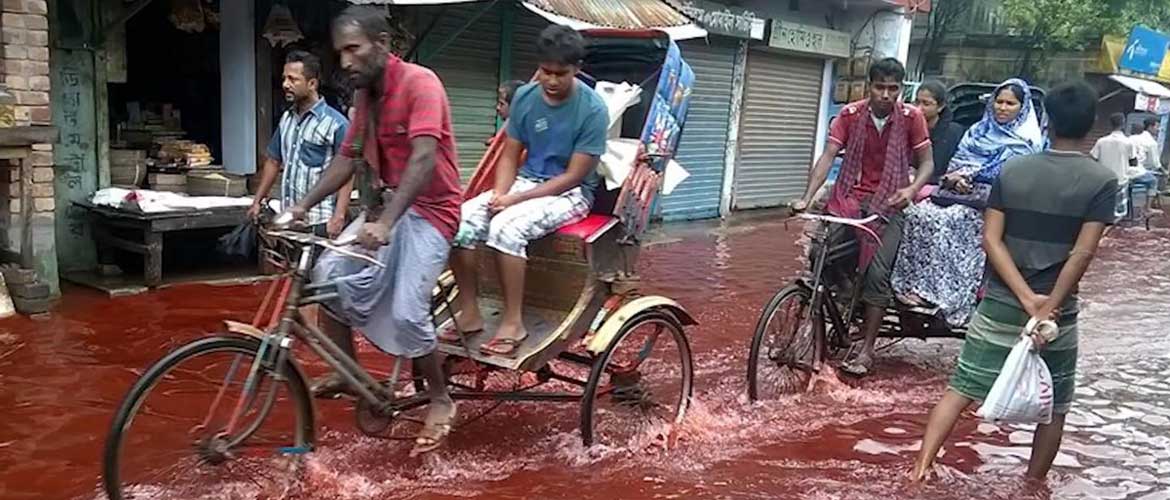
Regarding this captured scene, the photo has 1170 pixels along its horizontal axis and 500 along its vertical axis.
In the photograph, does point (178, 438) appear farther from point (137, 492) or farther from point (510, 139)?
point (510, 139)

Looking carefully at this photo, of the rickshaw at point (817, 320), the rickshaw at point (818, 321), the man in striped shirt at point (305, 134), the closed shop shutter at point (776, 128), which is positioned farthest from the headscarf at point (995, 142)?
the closed shop shutter at point (776, 128)

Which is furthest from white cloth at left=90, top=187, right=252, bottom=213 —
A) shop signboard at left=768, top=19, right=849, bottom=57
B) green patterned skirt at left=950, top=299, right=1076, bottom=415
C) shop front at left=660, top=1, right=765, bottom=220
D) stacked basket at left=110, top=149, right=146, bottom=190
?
shop signboard at left=768, top=19, right=849, bottom=57

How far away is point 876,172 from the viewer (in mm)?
6031

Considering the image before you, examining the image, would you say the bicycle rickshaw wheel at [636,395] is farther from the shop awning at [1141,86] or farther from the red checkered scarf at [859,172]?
the shop awning at [1141,86]

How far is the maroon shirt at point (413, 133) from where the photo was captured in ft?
12.5

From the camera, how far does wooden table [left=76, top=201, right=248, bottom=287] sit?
24.3ft

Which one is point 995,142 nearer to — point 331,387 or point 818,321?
point 818,321

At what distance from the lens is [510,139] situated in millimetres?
4711

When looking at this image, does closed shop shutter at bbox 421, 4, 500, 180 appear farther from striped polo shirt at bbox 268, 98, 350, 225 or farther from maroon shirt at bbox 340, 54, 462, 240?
maroon shirt at bbox 340, 54, 462, 240

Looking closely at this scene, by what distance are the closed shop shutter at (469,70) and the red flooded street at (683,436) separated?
326cm

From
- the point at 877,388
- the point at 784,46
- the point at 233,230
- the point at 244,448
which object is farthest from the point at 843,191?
the point at 784,46

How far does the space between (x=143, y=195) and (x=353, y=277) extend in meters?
4.55

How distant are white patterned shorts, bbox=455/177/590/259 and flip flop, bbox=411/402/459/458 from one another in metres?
0.76

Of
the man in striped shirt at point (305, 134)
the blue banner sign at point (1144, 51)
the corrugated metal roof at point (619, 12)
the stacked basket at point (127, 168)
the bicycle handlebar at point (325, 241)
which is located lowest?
the stacked basket at point (127, 168)
